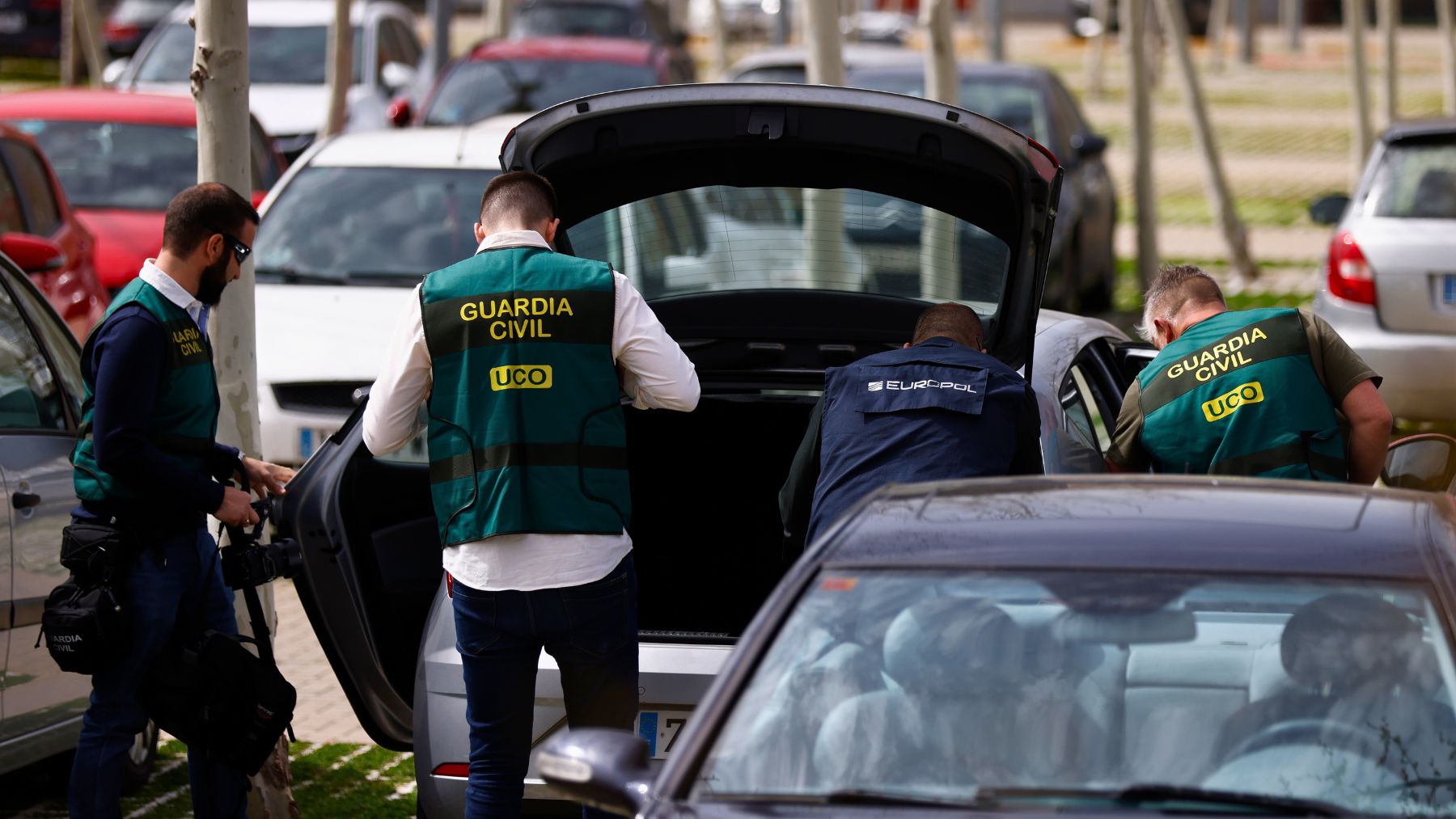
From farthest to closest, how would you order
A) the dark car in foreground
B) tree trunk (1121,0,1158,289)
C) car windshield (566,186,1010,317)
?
1. tree trunk (1121,0,1158,289)
2. car windshield (566,186,1010,317)
3. the dark car in foreground

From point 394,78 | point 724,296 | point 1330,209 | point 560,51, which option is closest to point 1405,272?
point 1330,209

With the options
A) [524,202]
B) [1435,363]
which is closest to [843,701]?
[524,202]

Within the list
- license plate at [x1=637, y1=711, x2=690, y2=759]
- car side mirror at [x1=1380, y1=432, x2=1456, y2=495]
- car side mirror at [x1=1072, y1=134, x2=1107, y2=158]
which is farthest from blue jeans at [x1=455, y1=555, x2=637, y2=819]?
car side mirror at [x1=1072, y1=134, x2=1107, y2=158]

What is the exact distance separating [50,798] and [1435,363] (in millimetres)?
7198

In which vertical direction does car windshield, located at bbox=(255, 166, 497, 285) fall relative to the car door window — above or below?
below

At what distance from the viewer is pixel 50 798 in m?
6.32

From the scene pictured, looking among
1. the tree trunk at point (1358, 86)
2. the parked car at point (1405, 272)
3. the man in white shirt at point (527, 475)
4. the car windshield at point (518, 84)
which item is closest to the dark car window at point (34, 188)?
the car windshield at point (518, 84)

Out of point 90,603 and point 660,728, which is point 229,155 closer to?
point 90,603

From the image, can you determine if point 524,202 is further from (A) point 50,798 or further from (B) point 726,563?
(A) point 50,798

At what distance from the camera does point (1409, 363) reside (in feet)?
34.6

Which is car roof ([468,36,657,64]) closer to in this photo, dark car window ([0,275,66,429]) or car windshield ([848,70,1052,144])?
car windshield ([848,70,1052,144])

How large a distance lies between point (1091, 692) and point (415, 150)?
26.4 ft

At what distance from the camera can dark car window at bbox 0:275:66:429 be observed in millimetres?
5953

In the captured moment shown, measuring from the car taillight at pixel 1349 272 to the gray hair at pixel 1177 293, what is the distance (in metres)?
5.26
